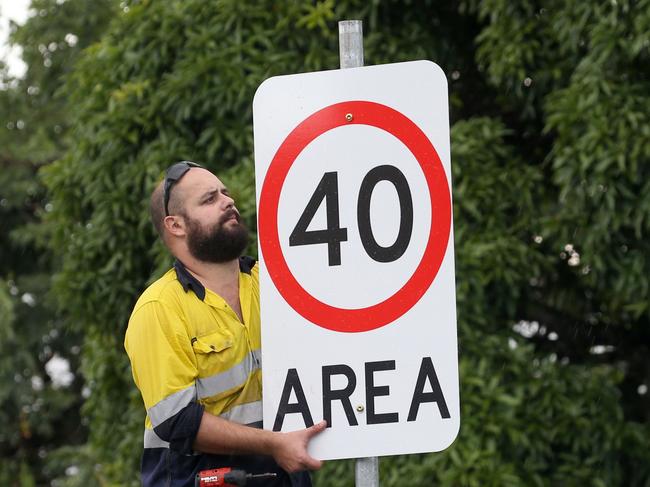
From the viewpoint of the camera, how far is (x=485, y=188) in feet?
21.3

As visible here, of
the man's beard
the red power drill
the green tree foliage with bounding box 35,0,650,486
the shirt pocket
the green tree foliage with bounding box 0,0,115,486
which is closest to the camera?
the red power drill

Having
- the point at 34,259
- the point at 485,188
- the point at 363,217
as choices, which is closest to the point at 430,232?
the point at 363,217

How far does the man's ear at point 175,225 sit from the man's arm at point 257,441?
53 centimetres

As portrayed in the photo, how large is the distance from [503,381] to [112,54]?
2.81 metres

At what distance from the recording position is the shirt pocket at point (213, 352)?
3.42 m

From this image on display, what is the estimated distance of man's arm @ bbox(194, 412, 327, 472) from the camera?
2984mm

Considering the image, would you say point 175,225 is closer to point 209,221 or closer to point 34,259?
point 209,221

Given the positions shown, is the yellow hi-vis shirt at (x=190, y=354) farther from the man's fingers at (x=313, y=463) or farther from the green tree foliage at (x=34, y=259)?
the green tree foliage at (x=34, y=259)

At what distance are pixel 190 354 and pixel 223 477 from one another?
324 mm

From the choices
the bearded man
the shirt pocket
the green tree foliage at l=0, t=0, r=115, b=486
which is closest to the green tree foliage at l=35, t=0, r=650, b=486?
the bearded man

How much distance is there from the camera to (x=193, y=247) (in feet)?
11.7

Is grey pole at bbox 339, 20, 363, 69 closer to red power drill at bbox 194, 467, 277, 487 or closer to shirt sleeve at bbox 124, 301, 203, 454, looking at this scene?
shirt sleeve at bbox 124, 301, 203, 454

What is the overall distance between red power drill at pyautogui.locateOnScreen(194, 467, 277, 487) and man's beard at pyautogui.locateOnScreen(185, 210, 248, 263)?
573 mm

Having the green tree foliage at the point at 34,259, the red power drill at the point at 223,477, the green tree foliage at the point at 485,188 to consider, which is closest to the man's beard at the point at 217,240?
the red power drill at the point at 223,477
